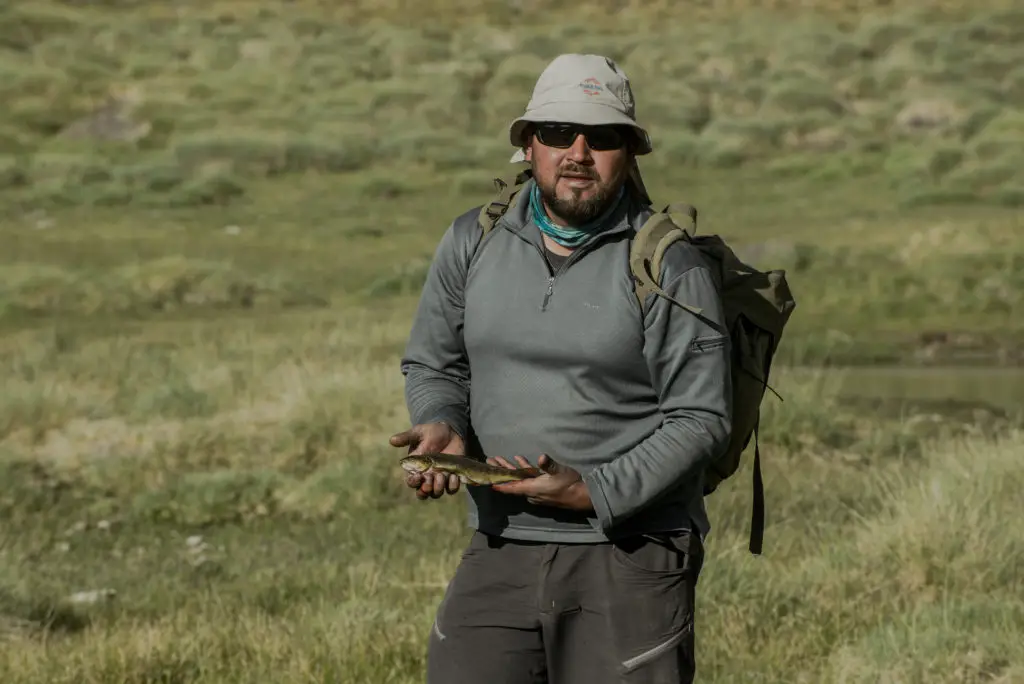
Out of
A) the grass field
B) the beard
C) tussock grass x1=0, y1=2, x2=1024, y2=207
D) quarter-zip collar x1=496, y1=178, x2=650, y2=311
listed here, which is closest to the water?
the grass field

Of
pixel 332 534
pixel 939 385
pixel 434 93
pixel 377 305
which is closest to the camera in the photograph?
pixel 332 534

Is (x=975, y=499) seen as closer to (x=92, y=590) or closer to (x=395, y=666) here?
(x=395, y=666)

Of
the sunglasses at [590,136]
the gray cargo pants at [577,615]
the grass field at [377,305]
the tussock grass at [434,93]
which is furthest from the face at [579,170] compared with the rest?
the tussock grass at [434,93]

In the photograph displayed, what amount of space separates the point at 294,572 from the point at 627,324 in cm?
607

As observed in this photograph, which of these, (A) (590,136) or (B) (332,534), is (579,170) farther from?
(B) (332,534)

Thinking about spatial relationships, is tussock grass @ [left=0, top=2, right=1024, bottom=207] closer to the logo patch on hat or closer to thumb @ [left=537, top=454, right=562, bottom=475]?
the logo patch on hat

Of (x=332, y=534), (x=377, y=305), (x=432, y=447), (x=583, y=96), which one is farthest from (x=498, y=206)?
(x=377, y=305)

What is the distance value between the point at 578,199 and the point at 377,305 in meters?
21.0

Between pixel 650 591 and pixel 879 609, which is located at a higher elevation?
pixel 650 591

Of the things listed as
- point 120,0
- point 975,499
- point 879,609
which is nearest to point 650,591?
point 879,609

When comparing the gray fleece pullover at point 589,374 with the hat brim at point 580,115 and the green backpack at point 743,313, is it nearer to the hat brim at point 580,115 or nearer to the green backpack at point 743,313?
the green backpack at point 743,313

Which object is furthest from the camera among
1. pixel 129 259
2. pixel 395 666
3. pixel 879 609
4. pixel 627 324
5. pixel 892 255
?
pixel 129 259

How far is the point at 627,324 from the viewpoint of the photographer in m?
4.59

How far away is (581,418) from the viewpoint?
15.3ft
